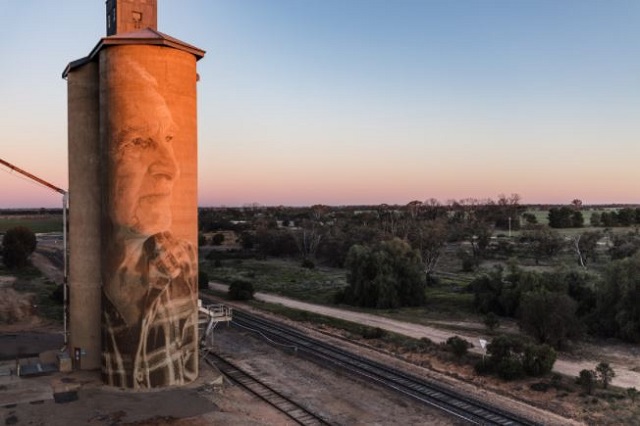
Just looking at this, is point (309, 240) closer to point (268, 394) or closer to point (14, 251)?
point (14, 251)

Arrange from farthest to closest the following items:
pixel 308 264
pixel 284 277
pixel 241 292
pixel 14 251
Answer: pixel 308 264 → pixel 284 277 → pixel 14 251 → pixel 241 292

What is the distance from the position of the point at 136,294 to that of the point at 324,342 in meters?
13.9

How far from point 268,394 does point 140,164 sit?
35.4 feet

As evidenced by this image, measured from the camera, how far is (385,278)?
46.4 meters

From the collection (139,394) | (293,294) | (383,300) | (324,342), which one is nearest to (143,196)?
(139,394)

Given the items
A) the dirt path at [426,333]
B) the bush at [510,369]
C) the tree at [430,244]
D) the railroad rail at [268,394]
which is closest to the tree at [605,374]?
the dirt path at [426,333]

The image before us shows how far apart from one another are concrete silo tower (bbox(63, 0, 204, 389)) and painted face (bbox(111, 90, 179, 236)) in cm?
4

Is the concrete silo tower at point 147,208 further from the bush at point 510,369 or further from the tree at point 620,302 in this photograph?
the tree at point 620,302

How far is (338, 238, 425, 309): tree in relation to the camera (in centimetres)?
4644

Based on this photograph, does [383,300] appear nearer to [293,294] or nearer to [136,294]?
[293,294]

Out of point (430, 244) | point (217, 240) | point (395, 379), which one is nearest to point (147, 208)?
point (395, 379)

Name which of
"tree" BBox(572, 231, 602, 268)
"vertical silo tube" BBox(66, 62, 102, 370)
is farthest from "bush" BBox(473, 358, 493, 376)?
"tree" BBox(572, 231, 602, 268)

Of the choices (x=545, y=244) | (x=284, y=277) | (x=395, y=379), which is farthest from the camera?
(x=545, y=244)

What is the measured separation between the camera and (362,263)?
48.3 meters
